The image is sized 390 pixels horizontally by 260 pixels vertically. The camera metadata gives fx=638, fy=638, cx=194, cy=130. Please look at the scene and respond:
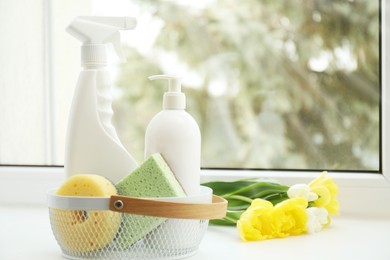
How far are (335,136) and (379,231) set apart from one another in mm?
584

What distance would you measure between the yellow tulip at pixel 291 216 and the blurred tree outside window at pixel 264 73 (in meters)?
0.65

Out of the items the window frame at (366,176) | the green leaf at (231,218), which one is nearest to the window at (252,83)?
the window frame at (366,176)

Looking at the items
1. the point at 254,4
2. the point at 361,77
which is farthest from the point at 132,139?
the point at 361,77

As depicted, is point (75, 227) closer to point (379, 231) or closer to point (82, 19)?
point (82, 19)

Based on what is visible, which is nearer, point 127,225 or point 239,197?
point 127,225

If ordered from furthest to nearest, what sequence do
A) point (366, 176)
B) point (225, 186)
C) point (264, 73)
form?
point (264, 73) < point (366, 176) < point (225, 186)

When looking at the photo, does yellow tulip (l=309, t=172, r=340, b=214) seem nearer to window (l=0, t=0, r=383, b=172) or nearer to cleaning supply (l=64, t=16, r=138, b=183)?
cleaning supply (l=64, t=16, r=138, b=183)

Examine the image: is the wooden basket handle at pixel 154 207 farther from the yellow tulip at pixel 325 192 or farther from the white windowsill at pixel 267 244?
the yellow tulip at pixel 325 192

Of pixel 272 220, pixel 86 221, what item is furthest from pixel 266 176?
pixel 86 221

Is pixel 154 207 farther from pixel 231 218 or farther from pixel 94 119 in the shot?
pixel 231 218

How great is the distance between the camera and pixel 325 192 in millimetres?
952

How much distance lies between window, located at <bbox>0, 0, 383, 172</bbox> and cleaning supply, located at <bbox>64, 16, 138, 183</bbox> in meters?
0.57

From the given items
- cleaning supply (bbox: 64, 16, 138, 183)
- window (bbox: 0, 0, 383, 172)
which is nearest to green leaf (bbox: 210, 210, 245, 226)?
cleaning supply (bbox: 64, 16, 138, 183)

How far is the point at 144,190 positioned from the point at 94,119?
0.40ft
